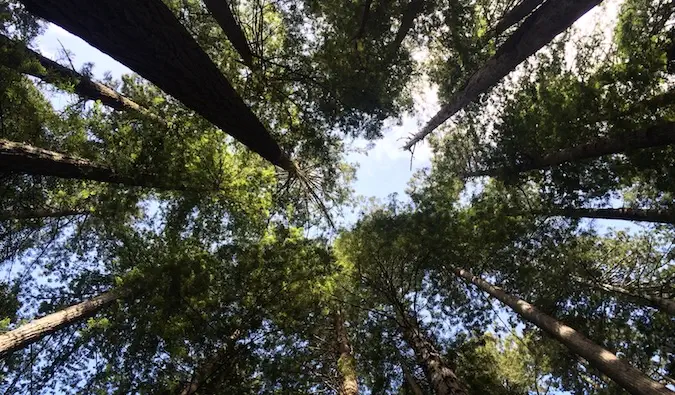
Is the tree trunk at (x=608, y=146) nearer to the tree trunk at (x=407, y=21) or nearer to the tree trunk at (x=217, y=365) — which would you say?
the tree trunk at (x=407, y=21)

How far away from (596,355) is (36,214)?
12.8m

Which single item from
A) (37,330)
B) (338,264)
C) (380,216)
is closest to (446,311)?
(380,216)

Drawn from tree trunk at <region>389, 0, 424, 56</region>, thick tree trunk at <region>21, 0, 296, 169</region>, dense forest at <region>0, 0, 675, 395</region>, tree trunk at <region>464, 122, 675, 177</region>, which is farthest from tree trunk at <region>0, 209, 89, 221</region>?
tree trunk at <region>464, 122, 675, 177</region>

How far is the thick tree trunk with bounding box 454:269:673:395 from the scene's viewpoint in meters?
6.15

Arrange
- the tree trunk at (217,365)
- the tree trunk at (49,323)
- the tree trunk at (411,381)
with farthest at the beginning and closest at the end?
1. the tree trunk at (411,381)
2. the tree trunk at (49,323)
3. the tree trunk at (217,365)

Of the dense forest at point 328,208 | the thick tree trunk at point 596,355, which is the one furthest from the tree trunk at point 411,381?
the thick tree trunk at point 596,355

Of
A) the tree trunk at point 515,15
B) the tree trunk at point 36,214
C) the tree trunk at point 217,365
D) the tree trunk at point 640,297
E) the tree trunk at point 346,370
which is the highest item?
the tree trunk at point 515,15

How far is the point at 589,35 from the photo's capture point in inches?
435

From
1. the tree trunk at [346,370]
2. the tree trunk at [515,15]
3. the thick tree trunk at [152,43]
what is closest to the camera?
the thick tree trunk at [152,43]

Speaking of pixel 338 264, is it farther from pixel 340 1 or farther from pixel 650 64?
pixel 650 64

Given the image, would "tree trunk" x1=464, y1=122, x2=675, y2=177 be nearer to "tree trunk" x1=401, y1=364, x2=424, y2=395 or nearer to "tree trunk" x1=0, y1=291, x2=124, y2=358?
"tree trunk" x1=401, y1=364, x2=424, y2=395

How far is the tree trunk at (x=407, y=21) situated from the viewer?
9.80m

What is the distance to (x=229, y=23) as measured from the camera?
7660mm

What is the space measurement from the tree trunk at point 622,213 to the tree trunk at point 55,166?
9.50 metres
